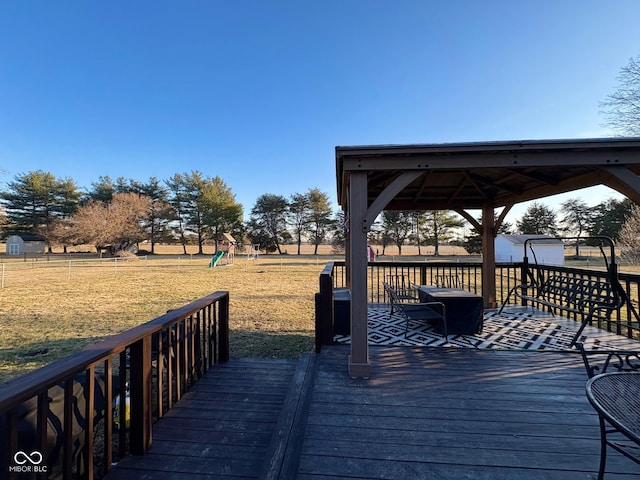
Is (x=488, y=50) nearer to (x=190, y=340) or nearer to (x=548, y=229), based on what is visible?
(x=190, y=340)

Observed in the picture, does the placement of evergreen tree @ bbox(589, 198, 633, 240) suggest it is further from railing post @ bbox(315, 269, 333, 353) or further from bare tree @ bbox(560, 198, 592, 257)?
railing post @ bbox(315, 269, 333, 353)

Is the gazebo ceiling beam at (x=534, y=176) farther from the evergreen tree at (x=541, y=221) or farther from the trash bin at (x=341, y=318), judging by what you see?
the evergreen tree at (x=541, y=221)

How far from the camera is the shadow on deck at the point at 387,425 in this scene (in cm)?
145

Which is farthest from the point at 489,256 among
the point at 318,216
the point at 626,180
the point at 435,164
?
the point at 318,216

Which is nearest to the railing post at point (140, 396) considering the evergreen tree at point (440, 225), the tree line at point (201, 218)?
the tree line at point (201, 218)

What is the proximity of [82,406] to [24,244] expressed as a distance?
1764 inches

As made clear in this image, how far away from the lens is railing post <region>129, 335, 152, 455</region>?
158 cm

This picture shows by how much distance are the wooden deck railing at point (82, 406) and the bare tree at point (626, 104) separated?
53.2 ft

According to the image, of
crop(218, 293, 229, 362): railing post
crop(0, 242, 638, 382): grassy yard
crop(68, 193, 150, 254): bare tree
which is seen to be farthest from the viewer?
crop(68, 193, 150, 254): bare tree

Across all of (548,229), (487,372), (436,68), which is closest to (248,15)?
(436,68)

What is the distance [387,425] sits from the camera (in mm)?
1810

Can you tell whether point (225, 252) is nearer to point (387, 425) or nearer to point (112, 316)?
point (112, 316)

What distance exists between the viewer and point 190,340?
2396 millimetres

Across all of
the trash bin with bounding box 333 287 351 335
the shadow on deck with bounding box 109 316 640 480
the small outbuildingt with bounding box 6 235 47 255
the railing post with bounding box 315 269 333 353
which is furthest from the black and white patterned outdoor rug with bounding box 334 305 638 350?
the small outbuildingt with bounding box 6 235 47 255
